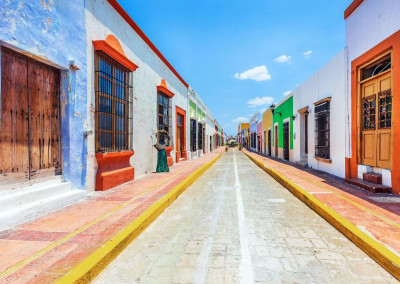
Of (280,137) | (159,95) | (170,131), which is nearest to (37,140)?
(159,95)

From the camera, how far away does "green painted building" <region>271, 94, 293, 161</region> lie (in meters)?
13.9

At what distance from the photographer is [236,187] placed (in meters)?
6.80

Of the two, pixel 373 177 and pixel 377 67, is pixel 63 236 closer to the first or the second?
pixel 373 177

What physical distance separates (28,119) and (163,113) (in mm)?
6927

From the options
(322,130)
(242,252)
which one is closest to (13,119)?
(242,252)

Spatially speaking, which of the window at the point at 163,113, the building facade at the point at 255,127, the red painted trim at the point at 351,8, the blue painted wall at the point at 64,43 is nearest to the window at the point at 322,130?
the red painted trim at the point at 351,8

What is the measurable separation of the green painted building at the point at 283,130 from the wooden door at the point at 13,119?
43.6 feet

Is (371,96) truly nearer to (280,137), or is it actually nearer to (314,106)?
(314,106)

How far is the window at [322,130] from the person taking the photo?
28.3 ft

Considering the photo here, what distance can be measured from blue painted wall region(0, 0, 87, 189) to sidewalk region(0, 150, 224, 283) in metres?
1.10

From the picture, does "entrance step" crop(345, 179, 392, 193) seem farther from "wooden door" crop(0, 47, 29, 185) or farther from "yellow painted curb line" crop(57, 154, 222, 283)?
"wooden door" crop(0, 47, 29, 185)

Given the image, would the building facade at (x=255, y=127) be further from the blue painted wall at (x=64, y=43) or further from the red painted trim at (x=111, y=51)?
the blue painted wall at (x=64, y=43)

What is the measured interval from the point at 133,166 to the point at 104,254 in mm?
5031

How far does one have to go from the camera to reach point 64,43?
4.39 metres
